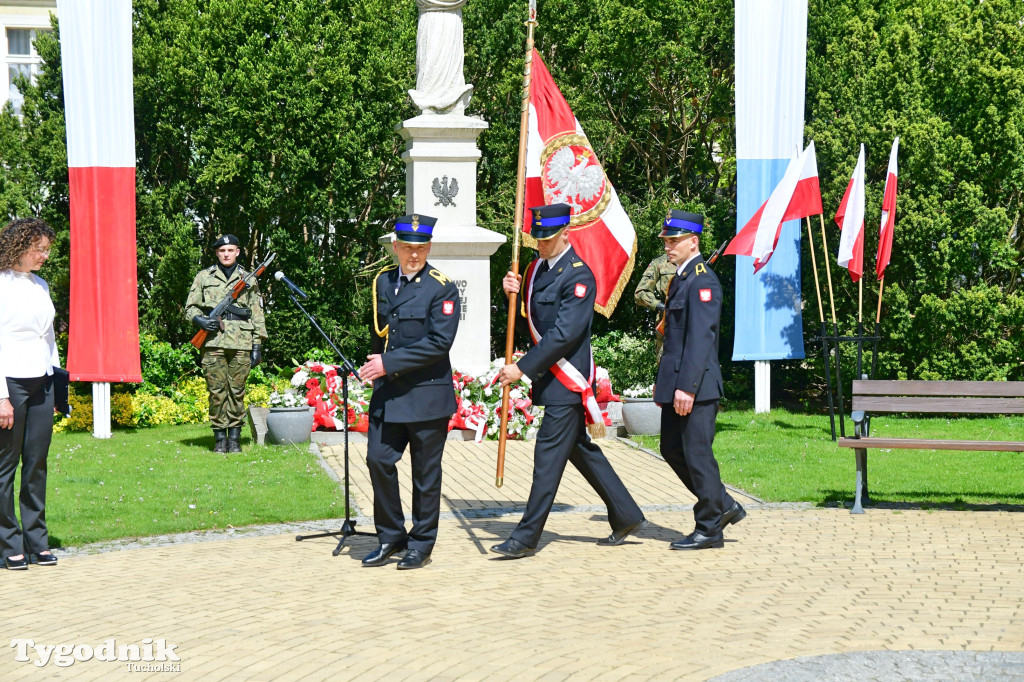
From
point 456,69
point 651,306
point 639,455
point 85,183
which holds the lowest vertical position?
point 639,455

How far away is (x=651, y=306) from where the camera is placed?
13.4m

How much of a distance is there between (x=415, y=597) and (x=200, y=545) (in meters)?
2.05

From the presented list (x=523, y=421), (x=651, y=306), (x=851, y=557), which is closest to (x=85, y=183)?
(x=523, y=421)

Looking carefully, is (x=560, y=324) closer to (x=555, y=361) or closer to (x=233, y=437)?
(x=555, y=361)

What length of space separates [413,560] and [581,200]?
2.85 m

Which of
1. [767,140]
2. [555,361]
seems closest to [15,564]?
[555,361]

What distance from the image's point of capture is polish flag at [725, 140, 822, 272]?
1137 cm

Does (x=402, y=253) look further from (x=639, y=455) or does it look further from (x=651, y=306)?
(x=651, y=306)

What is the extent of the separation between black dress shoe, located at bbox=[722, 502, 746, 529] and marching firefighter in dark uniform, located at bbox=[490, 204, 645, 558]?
3.36 ft

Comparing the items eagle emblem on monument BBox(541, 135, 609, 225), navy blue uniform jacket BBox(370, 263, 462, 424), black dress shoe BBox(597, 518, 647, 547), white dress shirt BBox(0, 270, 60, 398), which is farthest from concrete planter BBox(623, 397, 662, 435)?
white dress shirt BBox(0, 270, 60, 398)

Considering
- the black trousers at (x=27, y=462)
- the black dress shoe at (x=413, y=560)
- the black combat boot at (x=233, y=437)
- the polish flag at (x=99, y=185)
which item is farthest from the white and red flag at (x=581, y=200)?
the polish flag at (x=99, y=185)

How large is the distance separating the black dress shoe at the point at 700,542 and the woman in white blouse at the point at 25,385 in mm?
3715

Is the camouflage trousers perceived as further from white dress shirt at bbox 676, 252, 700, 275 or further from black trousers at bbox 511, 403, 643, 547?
white dress shirt at bbox 676, 252, 700, 275

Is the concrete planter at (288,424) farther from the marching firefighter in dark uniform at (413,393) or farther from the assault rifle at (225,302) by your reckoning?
the marching firefighter in dark uniform at (413,393)
